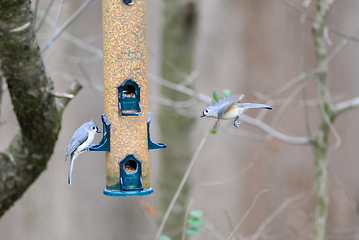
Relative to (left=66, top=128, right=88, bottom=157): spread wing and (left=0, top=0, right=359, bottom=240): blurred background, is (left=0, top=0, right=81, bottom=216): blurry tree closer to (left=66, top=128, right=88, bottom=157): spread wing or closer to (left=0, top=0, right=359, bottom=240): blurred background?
(left=66, top=128, right=88, bottom=157): spread wing

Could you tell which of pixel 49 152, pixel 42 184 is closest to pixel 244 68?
pixel 42 184

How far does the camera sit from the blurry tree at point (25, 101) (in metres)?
2.05

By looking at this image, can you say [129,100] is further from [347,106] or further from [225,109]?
[347,106]

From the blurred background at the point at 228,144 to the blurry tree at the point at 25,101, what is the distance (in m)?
3.18

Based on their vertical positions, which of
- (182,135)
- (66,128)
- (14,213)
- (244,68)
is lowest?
(14,213)

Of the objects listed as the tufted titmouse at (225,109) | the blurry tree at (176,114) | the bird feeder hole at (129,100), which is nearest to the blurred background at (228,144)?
the blurry tree at (176,114)

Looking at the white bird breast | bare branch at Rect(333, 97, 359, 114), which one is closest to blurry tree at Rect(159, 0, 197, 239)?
bare branch at Rect(333, 97, 359, 114)

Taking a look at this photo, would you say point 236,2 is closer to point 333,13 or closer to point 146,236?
point 333,13

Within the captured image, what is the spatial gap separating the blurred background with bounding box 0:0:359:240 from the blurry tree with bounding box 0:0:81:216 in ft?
10.4

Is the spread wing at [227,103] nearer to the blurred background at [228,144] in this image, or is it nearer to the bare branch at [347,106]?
the bare branch at [347,106]

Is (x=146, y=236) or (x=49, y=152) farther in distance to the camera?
(x=146, y=236)

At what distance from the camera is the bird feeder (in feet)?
7.59

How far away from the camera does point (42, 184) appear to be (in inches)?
237

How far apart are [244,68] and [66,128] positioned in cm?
280
